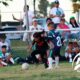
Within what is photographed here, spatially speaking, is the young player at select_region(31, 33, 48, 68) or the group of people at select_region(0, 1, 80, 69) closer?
the group of people at select_region(0, 1, 80, 69)

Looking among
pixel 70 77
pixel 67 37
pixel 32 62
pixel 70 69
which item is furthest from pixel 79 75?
pixel 67 37

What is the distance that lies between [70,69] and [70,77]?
2.08 meters

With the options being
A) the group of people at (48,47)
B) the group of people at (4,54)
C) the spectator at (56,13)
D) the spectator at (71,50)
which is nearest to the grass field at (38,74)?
the group of people at (48,47)

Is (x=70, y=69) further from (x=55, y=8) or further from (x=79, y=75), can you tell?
(x=55, y=8)

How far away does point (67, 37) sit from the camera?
18047 millimetres

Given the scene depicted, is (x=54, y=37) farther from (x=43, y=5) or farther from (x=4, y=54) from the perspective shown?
(x=43, y=5)

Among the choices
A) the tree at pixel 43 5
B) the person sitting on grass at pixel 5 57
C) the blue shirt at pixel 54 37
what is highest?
the blue shirt at pixel 54 37

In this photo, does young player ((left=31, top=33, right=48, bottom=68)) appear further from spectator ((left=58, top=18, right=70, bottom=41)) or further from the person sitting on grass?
spectator ((left=58, top=18, right=70, bottom=41))

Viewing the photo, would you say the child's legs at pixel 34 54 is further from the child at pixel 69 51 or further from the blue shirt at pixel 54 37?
the child at pixel 69 51

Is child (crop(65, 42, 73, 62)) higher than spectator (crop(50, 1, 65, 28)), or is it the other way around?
spectator (crop(50, 1, 65, 28))

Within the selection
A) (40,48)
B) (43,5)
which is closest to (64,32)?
(40,48)

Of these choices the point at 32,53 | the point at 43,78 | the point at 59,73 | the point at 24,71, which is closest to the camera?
the point at 43,78

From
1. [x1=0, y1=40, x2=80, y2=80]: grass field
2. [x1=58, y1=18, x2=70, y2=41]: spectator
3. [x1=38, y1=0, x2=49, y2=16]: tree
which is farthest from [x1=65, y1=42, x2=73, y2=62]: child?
[x1=38, y1=0, x2=49, y2=16]: tree

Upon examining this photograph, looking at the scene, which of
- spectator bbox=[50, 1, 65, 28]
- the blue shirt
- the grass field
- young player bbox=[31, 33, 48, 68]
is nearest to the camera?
the grass field
